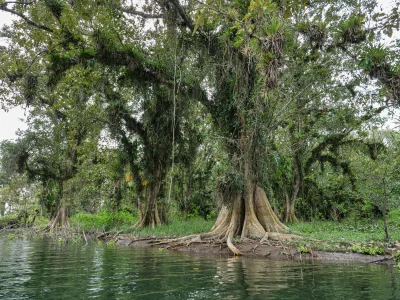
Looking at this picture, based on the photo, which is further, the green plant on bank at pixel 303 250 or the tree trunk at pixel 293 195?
the tree trunk at pixel 293 195

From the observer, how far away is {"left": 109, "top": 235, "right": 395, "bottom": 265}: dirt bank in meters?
8.54

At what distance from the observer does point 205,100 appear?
1341 cm

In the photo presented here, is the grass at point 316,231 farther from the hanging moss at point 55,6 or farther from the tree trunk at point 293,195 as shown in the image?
the hanging moss at point 55,6

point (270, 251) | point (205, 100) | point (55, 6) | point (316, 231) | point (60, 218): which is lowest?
point (270, 251)

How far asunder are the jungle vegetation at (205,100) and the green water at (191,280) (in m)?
3.75

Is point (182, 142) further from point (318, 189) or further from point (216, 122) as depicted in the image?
point (318, 189)

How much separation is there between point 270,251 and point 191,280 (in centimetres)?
489

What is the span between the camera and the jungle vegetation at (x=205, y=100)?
422 inches

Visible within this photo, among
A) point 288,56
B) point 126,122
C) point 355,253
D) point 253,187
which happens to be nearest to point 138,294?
point 355,253

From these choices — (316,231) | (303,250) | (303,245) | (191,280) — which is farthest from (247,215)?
(191,280)

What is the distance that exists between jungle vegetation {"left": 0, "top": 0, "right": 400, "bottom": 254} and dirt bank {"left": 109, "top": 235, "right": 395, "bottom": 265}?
63 cm

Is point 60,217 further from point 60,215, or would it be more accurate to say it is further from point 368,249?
point 368,249

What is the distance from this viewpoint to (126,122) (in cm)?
1730

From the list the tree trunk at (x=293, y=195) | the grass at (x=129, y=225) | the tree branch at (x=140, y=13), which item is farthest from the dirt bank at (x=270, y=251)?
the tree trunk at (x=293, y=195)
